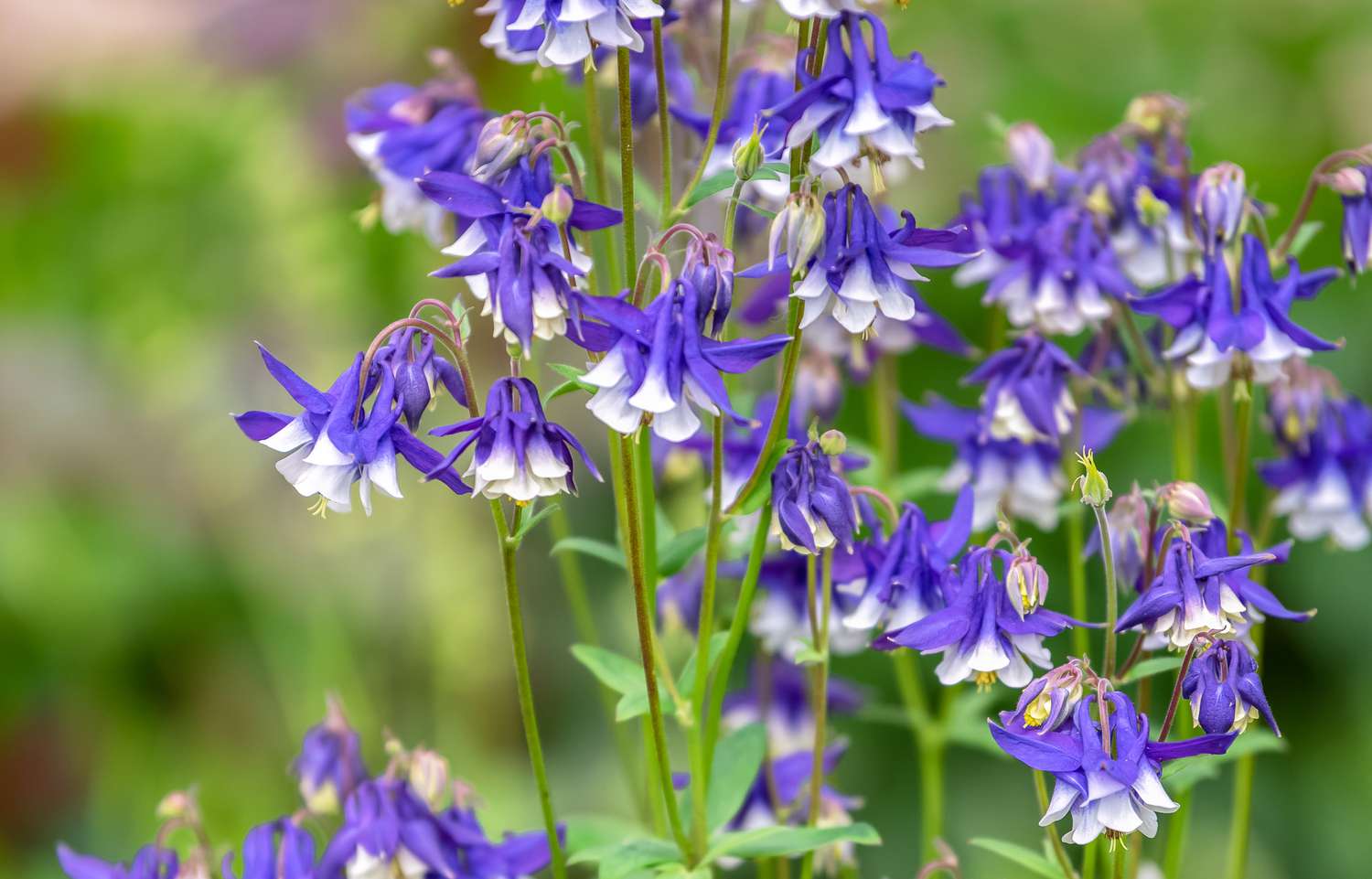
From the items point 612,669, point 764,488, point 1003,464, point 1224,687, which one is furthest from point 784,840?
point 1003,464

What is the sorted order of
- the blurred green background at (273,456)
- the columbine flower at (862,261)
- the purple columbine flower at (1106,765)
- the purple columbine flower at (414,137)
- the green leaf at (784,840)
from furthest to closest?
the blurred green background at (273,456)
the purple columbine flower at (414,137)
the green leaf at (784,840)
the columbine flower at (862,261)
the purple columbine flower at (1106,765)

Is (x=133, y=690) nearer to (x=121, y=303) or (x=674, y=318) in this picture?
(x=121, y=303)

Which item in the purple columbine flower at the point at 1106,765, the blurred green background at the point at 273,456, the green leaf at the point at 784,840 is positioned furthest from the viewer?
the blurred green background at the point at 273,456

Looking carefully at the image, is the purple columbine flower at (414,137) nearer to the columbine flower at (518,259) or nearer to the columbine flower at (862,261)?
the columbine flower at (518,259)

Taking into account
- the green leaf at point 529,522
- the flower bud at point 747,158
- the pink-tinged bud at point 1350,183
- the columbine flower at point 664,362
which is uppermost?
the pink-tinged bud at point 1350,183

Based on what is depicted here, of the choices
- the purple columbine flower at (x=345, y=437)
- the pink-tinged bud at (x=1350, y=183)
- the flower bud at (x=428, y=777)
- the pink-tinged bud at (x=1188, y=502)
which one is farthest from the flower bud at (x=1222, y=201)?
the flower bud at (x=428, y=777)

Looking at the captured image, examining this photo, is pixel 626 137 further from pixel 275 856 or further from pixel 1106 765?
pixel 275 856
